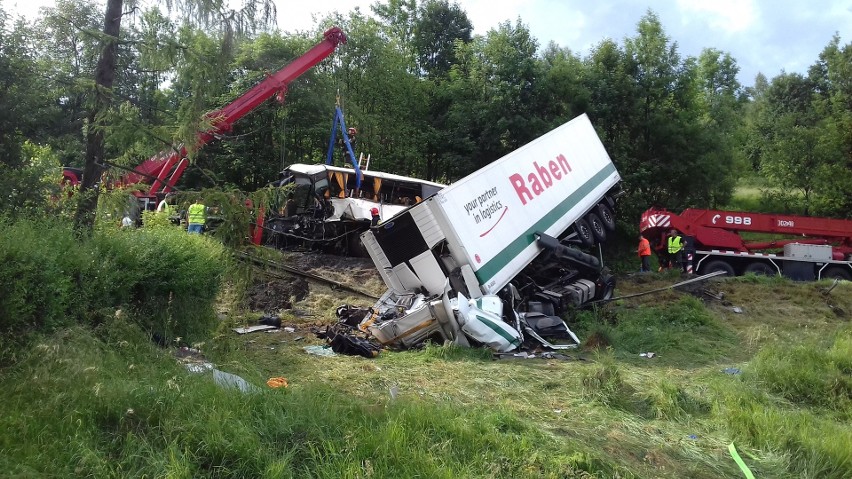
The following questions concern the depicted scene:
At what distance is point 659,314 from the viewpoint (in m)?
11.1

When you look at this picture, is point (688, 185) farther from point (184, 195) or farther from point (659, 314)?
point (184, 195)

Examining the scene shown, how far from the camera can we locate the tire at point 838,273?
1753 centimetres

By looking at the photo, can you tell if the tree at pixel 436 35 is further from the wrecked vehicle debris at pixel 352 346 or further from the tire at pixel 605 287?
the wrecked vehicle debris at pixel 352 346

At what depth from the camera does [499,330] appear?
8.45 metres

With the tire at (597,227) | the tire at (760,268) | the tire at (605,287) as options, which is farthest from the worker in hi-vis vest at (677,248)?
the tire at (605,287)

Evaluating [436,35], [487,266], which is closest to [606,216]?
[487,266]

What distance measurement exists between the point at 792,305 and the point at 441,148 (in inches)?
541

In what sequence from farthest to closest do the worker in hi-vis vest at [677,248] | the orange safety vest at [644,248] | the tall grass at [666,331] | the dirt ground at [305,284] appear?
1. the worker in hi-vis vest at [677,248]
2. the orange safety vest at [644,248]
3. the dirt ground at [305,284]
4. the tall grass at [666,331]

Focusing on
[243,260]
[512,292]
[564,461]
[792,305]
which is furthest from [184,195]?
[792,305]

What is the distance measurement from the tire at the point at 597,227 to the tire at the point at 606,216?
11 cm

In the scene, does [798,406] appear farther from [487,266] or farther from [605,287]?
[605,287]

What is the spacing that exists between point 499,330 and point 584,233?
18.4 ft

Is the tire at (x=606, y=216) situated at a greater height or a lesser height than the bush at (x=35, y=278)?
lesser

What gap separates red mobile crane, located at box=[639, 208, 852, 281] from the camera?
1759 cm
